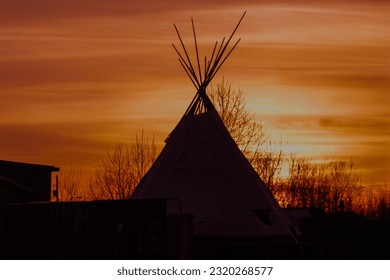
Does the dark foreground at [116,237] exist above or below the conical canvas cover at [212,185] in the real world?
below

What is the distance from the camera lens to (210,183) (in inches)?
1612

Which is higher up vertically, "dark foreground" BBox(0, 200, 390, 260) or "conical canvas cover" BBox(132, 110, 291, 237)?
"conical canvas cover" BBox(132, 110, 291, 237)

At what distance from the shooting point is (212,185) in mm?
40875

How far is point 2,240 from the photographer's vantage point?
1531 inches

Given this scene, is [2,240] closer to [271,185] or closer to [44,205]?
[44,205]

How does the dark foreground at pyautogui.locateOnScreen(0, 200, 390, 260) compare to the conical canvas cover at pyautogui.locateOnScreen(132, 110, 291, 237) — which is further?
the conical canvas cover at pyautogui.locateOnScreen(132, 110, 291, 237)

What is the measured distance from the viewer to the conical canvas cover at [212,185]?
130 ft

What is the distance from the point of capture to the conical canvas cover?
39.6 meters

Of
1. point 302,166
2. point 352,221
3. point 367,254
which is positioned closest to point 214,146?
point 367,254

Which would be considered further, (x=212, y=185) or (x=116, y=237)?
(x=212, y=185)

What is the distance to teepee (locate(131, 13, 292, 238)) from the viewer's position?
130ft

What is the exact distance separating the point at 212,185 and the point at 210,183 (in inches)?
5.0

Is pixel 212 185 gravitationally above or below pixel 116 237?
above

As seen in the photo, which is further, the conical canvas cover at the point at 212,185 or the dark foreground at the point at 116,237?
the conical canvas cover at the point at 212,185
